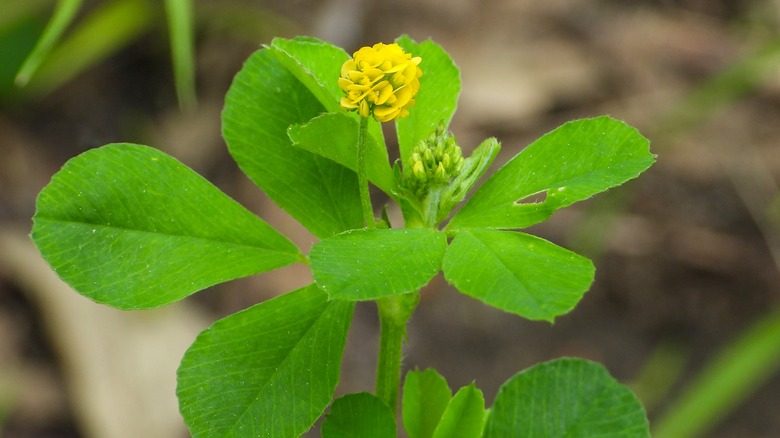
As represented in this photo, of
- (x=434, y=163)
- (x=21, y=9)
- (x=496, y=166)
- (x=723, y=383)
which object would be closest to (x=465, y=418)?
(x=434, y=163)

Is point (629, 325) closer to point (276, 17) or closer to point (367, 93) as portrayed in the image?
point (276, 17)

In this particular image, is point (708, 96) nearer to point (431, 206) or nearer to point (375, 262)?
point (431, 206)

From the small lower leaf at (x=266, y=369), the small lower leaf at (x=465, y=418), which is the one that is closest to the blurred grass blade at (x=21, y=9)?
the small lower leaf at (x=266, y=369)

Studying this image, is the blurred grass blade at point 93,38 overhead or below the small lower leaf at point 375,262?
overhead

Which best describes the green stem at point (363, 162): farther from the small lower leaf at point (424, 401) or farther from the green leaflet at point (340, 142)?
the small lower leaf at point (424, 401)

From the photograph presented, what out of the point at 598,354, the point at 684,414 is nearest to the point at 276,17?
the point at 598,354
